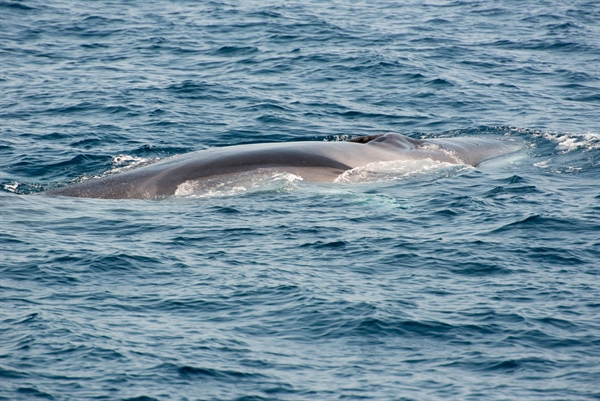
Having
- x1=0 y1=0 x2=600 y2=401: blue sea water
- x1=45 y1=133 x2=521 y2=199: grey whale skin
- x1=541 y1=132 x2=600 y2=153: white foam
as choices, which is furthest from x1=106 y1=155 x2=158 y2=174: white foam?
x1=541 y1=132 x2=600 y2=153: white foam

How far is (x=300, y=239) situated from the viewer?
18.2m

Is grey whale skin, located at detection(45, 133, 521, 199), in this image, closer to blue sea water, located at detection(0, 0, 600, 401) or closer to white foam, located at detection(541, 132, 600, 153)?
blue sea water, located at detection(0, 0, 600, 401)

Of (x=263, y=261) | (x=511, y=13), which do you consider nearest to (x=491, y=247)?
(x=263, y=261)

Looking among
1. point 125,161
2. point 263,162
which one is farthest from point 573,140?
point 125,161

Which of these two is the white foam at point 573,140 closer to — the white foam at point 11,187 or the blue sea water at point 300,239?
the blue sea water at point 300,239

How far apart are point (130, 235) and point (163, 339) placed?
497cm

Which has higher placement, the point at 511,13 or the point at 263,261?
the point at 511,13

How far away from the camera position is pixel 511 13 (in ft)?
153

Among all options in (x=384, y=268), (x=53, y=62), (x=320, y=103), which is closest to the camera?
(x=384, y=268)

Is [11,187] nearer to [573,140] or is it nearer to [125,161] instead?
[125,161]

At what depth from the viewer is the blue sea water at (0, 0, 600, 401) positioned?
12961 mm

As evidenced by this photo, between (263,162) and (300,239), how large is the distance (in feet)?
13.5

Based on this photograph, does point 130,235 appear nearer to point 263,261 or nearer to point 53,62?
point 263,261

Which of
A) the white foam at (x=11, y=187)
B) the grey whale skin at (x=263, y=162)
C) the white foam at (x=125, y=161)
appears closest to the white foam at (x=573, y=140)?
the grey whale skin at (x=263, y=162)
